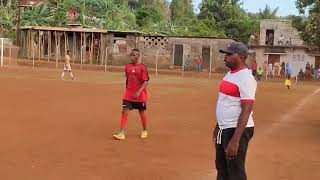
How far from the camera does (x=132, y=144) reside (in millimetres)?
8742

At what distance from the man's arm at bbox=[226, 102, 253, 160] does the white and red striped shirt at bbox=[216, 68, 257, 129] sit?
0.06m

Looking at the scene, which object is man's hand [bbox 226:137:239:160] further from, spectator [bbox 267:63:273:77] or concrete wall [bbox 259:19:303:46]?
concrete wall [bbox 259:19:303:46]

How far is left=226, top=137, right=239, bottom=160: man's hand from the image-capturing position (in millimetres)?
4414

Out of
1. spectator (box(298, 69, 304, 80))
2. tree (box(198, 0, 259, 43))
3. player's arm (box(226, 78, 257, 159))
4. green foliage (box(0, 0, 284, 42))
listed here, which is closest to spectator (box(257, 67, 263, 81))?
spectator (box(298, 69, 304, 80))

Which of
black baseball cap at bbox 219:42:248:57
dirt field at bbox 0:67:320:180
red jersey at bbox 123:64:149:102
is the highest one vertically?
black baseball cap at bbox 219:42:248:57

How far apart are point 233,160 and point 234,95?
21.5 inches

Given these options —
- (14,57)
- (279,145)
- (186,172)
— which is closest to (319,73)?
(14,57)

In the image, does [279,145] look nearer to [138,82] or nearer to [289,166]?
[289,166]

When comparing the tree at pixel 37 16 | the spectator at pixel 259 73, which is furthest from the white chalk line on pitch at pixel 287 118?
the tree at pixel 37 16

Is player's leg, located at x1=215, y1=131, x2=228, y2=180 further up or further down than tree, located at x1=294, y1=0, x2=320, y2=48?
further down

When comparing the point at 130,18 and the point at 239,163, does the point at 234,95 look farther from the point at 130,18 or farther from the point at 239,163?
the point at 130,18

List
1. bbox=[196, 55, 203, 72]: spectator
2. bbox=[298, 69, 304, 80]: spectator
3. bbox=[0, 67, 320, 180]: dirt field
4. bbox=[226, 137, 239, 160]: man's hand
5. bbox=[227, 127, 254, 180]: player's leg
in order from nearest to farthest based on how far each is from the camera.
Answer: bbox=[226, 137, 239, 160]: man's hand, bbox=[227, 127, 254, 180]: player's leg, bbox=[0, 67, 320, 180]: dirt field, bbox=[196, 55, 203, 72]: spectator, bbox=[298, 69, 304, 80]: spectator

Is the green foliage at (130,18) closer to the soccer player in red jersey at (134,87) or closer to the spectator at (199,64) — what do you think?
the spectator at (199,64)

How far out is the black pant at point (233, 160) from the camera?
179 inches
